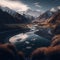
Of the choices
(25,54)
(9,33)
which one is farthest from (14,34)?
(25,54)

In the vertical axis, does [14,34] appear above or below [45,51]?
above

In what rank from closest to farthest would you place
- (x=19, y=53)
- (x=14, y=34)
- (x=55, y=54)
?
(x=55, y=54) < (x=19, y=53) < (x=14, y=34)

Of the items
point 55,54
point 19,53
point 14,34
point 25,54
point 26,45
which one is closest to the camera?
point 55,54

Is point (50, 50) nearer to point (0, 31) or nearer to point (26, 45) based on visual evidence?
point (26, 45)

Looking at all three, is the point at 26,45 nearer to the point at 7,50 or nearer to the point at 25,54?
the point at 25,54

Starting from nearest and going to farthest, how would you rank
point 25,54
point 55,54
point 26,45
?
point 55,54 → point 25,54 → point 26,45

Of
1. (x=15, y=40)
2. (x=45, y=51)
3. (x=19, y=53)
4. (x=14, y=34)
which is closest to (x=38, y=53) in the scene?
(x=45, y=51)

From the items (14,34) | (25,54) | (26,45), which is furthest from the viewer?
(14,34)


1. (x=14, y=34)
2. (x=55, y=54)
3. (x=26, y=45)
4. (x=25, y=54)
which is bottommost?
(x=55, y=54)

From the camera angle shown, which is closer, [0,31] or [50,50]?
[50,50]
